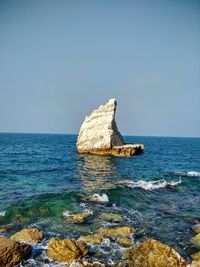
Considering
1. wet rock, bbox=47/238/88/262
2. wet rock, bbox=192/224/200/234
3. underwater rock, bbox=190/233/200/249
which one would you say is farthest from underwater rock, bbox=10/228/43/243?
wet rock, bbox=192/224/200/234

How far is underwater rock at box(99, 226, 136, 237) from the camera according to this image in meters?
16.9

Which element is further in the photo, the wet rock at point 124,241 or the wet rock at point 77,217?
the wet rock at point 77,217

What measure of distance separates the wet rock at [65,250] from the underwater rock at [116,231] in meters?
2.93

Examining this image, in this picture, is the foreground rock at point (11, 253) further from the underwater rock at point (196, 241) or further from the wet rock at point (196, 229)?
the wet rock at point (196, 229)

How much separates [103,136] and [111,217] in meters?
38.7

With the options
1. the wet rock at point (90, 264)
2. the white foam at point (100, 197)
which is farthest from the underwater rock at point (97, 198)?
the wet rock at point (90, 264)

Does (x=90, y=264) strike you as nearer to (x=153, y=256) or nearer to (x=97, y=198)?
(x=153, y=256)

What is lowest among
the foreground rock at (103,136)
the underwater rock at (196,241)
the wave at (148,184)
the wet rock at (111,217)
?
the underwater rock at (196,241)

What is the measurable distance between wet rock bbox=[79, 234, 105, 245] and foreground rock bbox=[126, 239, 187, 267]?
6.50 feet

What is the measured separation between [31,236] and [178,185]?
2058 cm

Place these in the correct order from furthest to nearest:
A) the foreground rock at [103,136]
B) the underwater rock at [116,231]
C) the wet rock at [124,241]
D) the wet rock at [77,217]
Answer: the foreground rock at [103,136] < the wet rock at [77,217] < the underwater rock at [116,231] < the wet rock at [124,241]

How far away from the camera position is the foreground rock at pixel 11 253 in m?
12.7

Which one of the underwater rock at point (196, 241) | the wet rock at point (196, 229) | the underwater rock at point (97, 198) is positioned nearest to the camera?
the underwater rock at point (196, 241)

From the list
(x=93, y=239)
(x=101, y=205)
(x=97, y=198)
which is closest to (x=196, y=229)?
(x=93, y=239)
